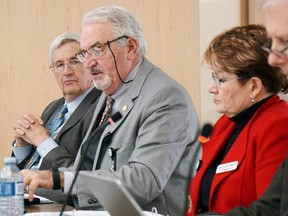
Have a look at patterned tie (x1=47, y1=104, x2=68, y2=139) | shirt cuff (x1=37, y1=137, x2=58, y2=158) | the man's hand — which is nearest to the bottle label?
shirt cuff (x1=37, y1=137, x2=58, y2=158)

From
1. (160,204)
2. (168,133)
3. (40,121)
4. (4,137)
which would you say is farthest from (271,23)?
(4,137)

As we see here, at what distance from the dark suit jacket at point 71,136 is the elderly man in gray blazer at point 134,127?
269 mm

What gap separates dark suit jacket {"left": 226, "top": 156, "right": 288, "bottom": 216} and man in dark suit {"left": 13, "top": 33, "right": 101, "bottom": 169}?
1.53 m

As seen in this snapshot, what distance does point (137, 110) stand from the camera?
309 cm

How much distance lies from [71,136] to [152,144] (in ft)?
3.03

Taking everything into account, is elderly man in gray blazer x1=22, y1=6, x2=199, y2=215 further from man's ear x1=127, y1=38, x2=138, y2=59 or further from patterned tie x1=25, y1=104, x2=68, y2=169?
patterned tie x1=25, y1=104, x2=68, y2=169

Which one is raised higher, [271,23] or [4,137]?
[271,23]

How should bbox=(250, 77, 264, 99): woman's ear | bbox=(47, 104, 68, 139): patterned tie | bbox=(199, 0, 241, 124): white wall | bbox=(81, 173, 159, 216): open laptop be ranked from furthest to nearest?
1. bbox=(199, 0, 241, 124): white wall
2. bbox=(47, 104, 68, 139): patterned tie
3. bbox=(250, 77, 264, 99): woman's ear
4. bbox=(81, 173, 159, 216): open laptop

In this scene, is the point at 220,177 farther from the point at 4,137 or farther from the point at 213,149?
the point at 4,137

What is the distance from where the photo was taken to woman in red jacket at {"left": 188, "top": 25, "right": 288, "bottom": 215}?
8.63 feet

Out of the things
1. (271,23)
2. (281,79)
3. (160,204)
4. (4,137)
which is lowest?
(4,137)

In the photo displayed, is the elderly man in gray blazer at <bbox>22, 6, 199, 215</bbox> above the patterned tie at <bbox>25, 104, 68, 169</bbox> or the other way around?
above

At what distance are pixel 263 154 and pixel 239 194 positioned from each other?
19 centimetres

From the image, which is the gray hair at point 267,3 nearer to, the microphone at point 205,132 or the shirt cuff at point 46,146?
the microphone at point 205,132
